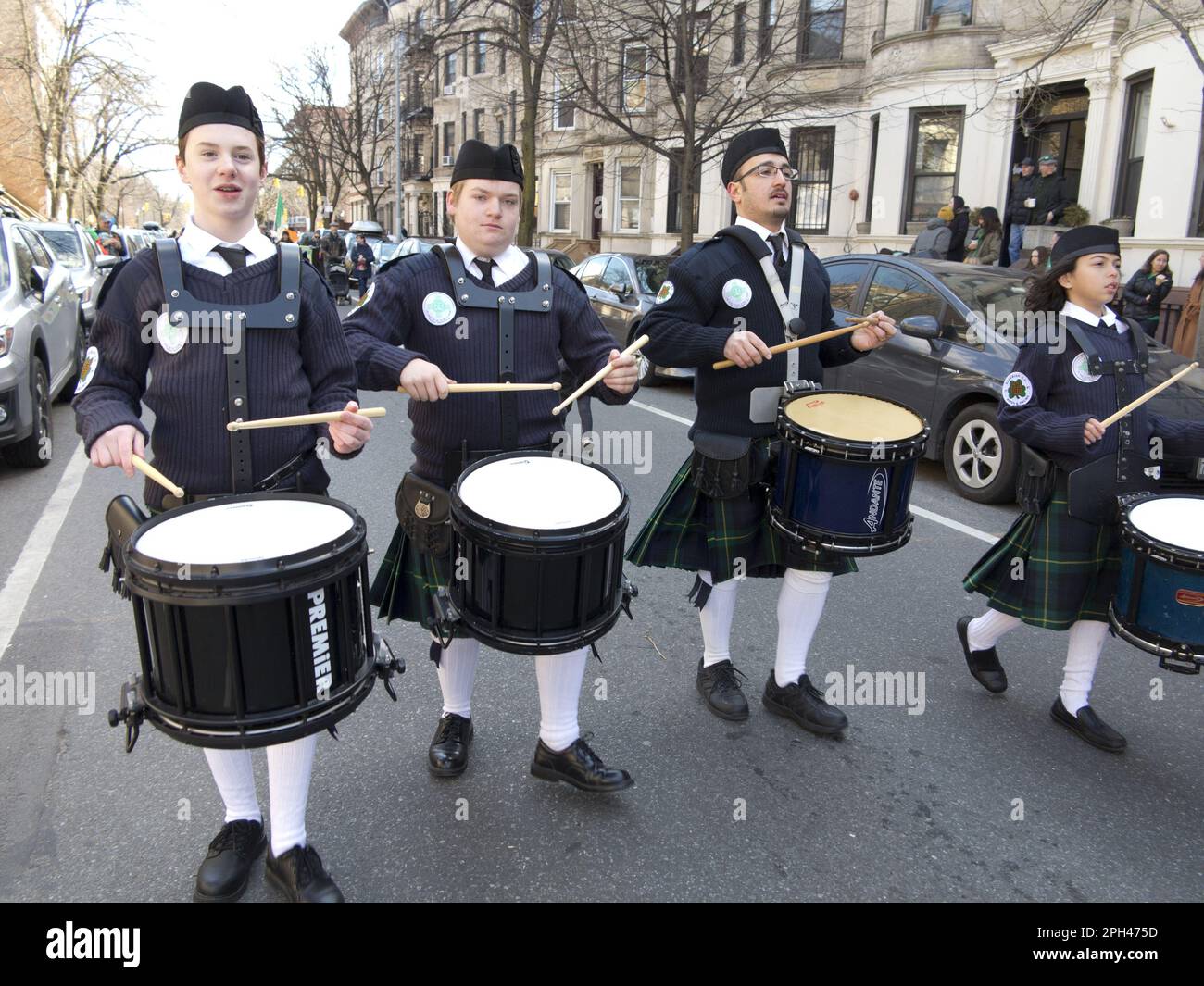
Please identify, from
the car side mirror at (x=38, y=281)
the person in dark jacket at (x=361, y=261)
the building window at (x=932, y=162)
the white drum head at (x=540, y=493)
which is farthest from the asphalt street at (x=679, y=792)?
the person in dark jacket at (x=361, y=261)

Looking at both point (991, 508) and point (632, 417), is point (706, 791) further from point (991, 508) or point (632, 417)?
point (632, 417)

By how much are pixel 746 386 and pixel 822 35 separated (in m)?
20.1

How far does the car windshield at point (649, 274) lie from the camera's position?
11.7 meters

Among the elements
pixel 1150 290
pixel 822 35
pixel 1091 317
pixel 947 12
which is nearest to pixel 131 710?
pixel 1091 317

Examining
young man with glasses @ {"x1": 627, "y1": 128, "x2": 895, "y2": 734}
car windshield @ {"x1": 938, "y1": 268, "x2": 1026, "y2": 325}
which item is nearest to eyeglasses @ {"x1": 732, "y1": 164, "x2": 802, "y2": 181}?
young man with glasses @ {"x1": 627, "y1": 128, "x2": 895, "y2": 734}

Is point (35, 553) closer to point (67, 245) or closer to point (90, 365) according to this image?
point (90, 365)

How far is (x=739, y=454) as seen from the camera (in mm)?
3326

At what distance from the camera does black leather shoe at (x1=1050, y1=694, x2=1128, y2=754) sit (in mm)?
3346

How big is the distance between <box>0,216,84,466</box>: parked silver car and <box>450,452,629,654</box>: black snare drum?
5.09m

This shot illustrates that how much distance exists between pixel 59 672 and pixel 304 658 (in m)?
2.39

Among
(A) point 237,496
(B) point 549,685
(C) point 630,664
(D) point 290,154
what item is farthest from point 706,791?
(D) point 290,154

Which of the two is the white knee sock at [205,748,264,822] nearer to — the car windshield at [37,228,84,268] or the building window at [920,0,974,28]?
the car windshield at [37,228,84,268]

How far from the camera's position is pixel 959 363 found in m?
6.94

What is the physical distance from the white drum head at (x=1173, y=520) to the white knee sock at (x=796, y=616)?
1032 mm
